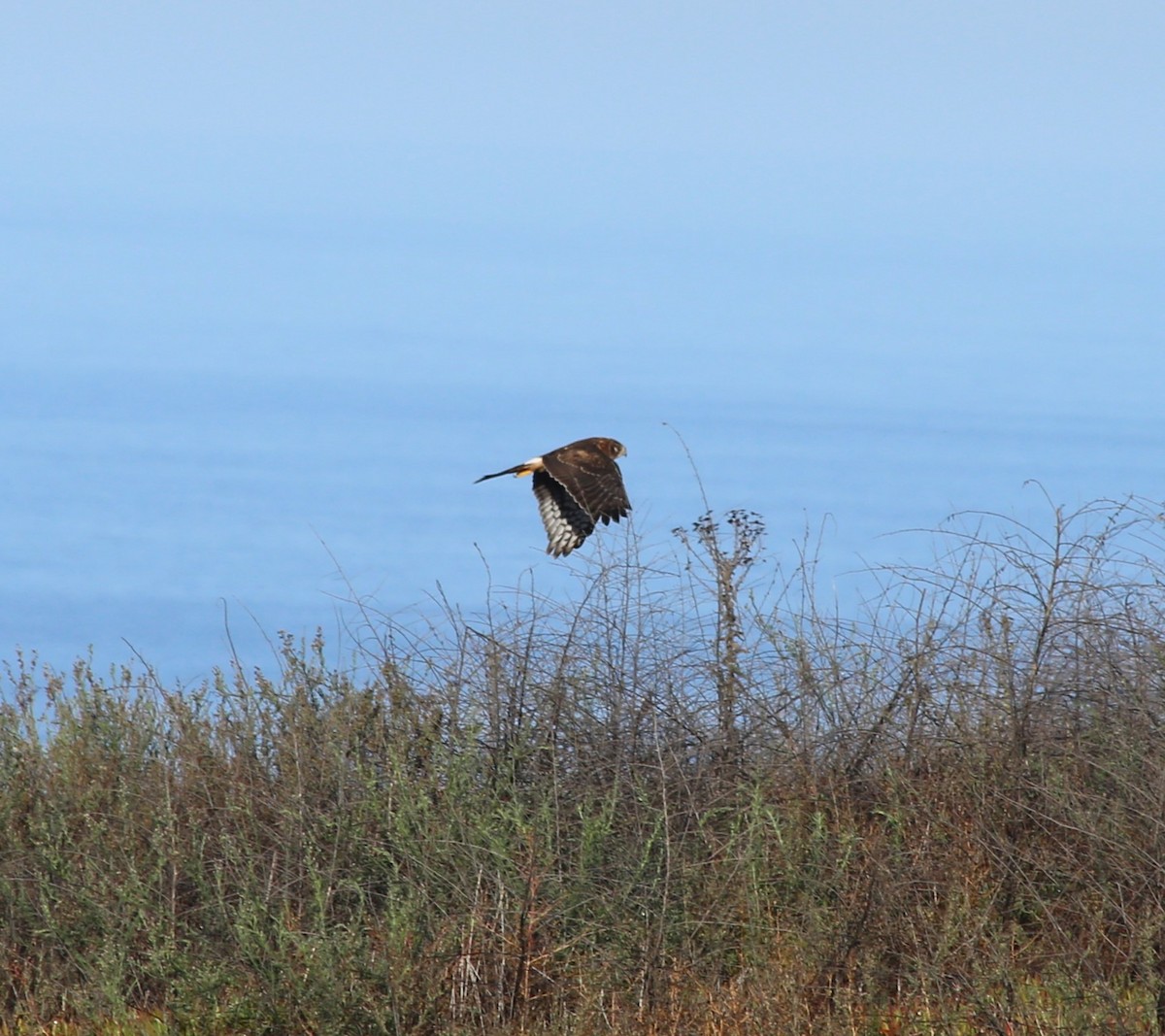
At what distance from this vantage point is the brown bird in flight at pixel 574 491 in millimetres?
7207

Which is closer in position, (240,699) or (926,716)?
(926,716)

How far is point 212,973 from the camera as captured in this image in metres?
5.04

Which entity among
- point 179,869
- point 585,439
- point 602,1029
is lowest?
point 602,1029

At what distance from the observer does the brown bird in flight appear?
284 inches

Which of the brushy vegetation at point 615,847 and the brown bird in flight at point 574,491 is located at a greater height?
the brown bird in flight at point 574,491

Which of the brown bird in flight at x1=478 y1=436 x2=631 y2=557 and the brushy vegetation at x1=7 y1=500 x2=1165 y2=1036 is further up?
the brown bird in flight at x1=478 y1=436 x2=631 y2=557

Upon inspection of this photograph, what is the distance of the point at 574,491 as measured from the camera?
287 inches

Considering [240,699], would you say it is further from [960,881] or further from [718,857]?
[960,881]

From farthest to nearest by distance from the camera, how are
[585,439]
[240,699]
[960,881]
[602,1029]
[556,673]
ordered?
[585,439]
[240,699]
[556,673]
[960,881]
[602,1029]

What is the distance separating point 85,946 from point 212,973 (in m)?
0.91

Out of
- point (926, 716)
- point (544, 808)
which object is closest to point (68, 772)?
point (544, 808)

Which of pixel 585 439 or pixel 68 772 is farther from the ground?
pixel 585 439

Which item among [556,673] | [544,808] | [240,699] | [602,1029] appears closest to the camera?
[602,1029]

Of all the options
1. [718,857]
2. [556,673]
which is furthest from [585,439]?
[718,857]
